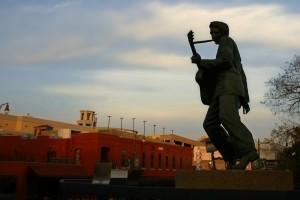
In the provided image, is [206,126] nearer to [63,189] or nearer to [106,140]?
[63,189]

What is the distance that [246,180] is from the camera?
7.18 m

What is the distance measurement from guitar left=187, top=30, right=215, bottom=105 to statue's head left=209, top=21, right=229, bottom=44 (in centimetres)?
48

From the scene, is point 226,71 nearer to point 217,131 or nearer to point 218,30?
point 218,30

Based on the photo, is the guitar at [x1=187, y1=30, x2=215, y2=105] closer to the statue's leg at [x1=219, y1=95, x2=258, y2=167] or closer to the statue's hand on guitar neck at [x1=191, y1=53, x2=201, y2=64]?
the statue's hand on guitar neck at [x1=191, y1=53, x2=201, y2=64]

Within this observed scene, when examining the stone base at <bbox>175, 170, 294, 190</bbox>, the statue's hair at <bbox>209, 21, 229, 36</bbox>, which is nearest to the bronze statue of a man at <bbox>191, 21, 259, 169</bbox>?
the statue's hair at <bbox>209, 21, 229, 36</bbox>

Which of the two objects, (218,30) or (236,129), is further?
(218,30)

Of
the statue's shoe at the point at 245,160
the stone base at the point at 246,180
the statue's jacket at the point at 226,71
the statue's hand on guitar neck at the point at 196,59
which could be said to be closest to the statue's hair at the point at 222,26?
the statue's jacket at the point at 226,71

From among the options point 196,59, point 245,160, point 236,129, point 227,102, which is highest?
point 196,59

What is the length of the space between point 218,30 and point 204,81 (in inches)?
38.4

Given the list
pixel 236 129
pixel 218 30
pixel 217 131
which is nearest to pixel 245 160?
pixel 236 129

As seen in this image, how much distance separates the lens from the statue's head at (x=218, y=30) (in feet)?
28.3

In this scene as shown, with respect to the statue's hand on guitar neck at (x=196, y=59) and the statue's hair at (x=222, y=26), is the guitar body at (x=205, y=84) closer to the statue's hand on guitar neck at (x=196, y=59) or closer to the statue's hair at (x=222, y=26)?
the statue's hand on guitar neck at (x=196, y=59)

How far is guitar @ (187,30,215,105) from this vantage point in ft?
27.7

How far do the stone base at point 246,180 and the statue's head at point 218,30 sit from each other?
8.56 ft
